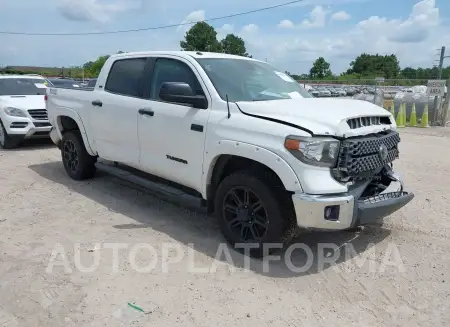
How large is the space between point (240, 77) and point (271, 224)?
1715 millimetres

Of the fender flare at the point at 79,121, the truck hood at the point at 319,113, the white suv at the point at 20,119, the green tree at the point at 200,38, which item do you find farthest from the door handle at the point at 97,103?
the green tree at the point at 200,38

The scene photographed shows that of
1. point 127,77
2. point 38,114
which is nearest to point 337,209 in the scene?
point 127,77

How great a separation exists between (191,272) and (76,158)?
3524mm

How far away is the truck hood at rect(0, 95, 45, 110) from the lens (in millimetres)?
9289

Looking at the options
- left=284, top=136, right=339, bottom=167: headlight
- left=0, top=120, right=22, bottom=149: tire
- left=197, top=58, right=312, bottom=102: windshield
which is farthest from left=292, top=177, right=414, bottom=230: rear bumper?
left=0, top=120, right=22, bottom=149: tire

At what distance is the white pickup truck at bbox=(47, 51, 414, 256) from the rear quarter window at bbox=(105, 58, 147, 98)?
17mm

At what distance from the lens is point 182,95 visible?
422 cm

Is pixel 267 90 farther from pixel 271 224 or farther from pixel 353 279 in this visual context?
pixel 353 279

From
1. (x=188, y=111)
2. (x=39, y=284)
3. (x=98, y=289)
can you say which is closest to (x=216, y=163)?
(x=188, y=111)

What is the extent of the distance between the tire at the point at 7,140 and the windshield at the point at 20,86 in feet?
3.57

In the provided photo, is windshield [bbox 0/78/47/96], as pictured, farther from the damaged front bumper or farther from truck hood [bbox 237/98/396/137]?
the damaged front bumper

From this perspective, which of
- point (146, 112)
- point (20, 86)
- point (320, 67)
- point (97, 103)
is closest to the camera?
point (146, 112)

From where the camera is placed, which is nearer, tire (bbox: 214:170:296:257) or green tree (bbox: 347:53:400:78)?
tire (bbox: 214:170:296:257)

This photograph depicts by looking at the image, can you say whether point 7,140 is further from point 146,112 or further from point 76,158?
point 146,112
